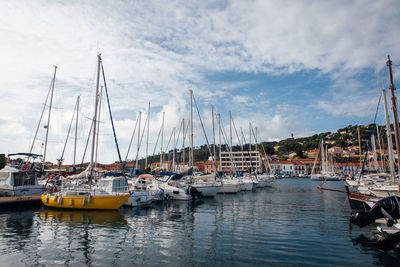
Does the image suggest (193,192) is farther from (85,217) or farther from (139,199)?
(85,217)

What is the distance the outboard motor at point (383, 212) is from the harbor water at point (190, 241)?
88 cm

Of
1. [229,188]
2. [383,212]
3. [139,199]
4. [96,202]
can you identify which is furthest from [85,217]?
[229,188]

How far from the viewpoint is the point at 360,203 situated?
1911cm

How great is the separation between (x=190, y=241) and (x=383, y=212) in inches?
373

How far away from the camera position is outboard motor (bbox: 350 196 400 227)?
496 inches

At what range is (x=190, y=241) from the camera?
12789 mm

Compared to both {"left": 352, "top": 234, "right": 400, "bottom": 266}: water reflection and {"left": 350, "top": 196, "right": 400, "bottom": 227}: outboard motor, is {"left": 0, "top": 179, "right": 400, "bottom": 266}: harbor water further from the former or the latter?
{"left": 350, "top": 196, "right": 400, "bottom": 227}: outboard motor

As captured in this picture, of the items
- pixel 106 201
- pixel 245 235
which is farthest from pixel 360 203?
pixel 106 201

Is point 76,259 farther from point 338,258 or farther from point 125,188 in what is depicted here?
point 125,188

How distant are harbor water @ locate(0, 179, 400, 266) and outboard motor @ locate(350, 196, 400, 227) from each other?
0.88 m

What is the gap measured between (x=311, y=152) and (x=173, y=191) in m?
169

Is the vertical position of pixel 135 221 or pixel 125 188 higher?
pixel 125 188

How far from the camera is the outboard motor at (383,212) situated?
12.6 m

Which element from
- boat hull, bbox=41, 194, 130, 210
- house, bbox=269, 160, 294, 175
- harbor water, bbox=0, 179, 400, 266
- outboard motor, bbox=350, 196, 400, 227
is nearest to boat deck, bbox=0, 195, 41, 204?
harbor water, bbox=0, 179, 400, 266
